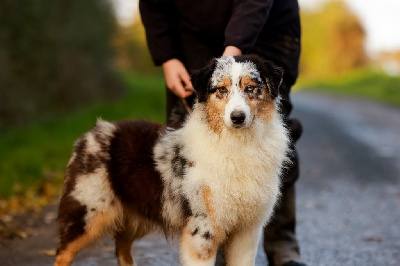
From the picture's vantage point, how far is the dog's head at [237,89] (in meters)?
3.98

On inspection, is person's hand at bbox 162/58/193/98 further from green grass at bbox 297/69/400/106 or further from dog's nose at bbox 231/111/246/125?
green grass at bbox 297/69/400/106

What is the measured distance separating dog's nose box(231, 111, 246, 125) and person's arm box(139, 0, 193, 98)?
1.13 meters

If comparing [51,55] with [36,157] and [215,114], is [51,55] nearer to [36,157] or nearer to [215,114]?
[36,157]

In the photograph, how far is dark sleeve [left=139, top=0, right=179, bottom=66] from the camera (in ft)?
16.9

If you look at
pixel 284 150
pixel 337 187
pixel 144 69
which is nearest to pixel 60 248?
pixel 284 150

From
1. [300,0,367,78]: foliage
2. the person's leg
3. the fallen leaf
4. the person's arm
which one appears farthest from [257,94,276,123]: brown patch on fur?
[300,0,367,78]: foliage

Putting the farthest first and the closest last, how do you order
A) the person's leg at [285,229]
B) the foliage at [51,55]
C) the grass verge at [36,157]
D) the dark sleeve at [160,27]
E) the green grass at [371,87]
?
the green grass at [371,87]
the foliage at [51,55]
the grass verge at [36,157]
the person's leg at [285,229]
the dark sleeve at [160,27]

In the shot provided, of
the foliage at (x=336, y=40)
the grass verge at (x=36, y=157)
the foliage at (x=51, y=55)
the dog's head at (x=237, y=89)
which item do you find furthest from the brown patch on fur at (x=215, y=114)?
the foliage at (x=336, y=40)

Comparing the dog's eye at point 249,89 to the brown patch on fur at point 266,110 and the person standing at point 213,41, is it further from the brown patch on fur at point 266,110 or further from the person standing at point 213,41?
the person standing at point 213,41

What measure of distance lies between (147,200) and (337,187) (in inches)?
219

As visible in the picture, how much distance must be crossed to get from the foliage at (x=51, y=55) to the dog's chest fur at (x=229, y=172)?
27.5ft

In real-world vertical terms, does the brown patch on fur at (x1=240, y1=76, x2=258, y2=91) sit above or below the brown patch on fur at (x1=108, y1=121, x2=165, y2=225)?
above

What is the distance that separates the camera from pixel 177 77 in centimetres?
500

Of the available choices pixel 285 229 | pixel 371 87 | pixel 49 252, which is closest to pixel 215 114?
pixel 285 229
